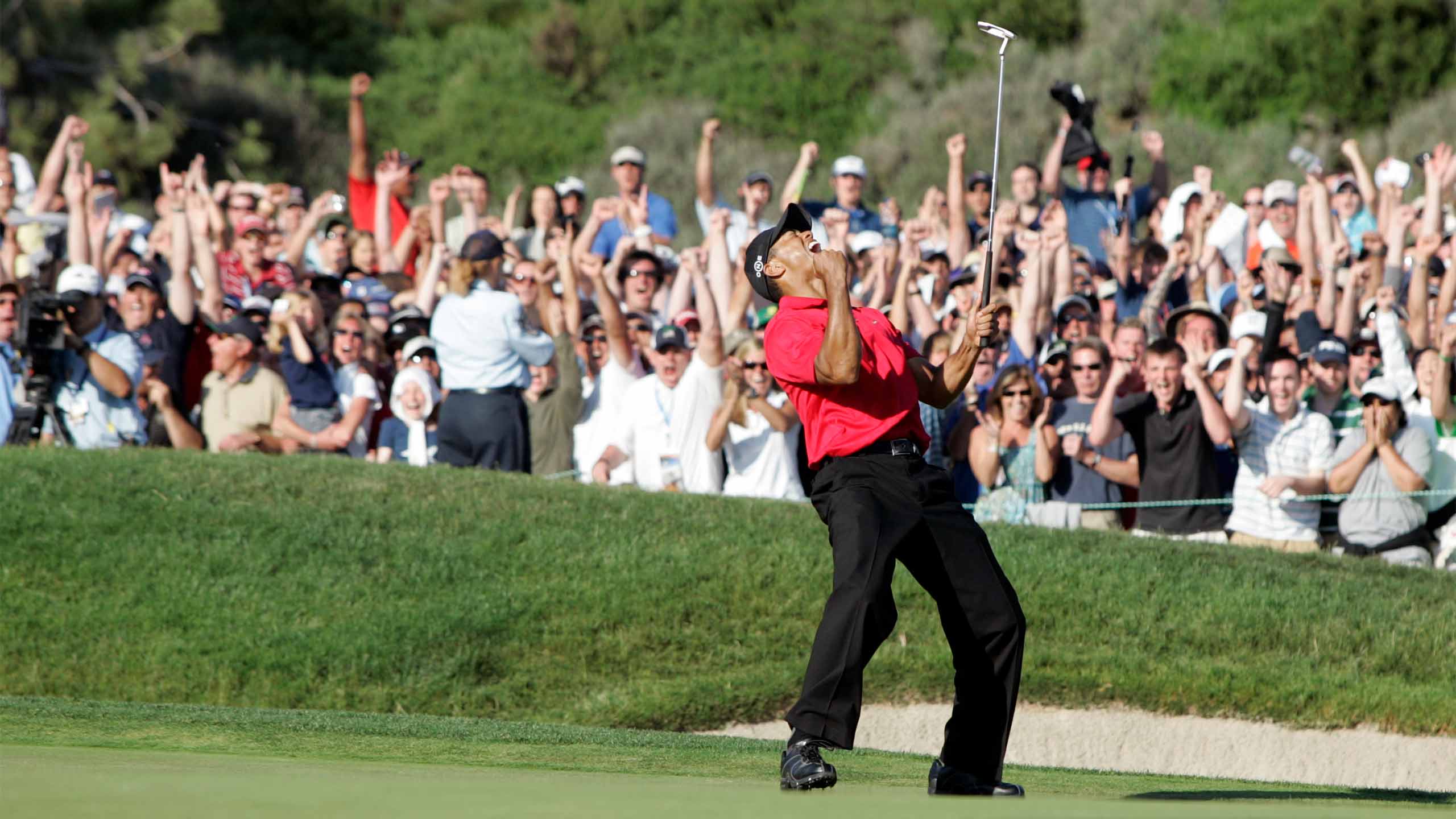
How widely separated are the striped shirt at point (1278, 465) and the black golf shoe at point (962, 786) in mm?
6542

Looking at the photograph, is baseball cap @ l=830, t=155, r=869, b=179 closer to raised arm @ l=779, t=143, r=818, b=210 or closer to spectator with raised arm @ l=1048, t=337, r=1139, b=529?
raised arm @ l=779, t=143, r=818, b=210

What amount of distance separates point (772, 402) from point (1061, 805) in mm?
7934

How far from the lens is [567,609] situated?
39.1 feet

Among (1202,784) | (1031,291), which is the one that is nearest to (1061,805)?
(1202,784)

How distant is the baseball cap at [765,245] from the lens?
6.83 metres

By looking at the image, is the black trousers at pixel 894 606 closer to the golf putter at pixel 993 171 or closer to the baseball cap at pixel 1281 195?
the golf putter at pixel 993 171

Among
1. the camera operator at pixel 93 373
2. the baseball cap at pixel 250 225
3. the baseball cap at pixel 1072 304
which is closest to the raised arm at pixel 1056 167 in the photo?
the baseball cap at pixel 1072 304

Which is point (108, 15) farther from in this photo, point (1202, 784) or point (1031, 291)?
point (1202, 784)

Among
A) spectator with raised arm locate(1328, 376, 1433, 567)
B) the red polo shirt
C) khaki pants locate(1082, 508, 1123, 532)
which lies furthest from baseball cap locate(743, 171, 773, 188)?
the red polo shirt

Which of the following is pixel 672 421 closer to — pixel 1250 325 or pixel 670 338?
pixel 670 338

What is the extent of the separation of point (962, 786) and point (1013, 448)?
6.56 meters

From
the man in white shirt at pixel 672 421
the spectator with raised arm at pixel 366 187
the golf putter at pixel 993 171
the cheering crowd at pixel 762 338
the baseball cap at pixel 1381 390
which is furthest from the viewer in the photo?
the spectator with raised arm at pixel 366 187

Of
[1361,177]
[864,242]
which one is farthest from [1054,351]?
[1361,177]

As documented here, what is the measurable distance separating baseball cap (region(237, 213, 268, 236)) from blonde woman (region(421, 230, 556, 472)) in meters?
2.81
